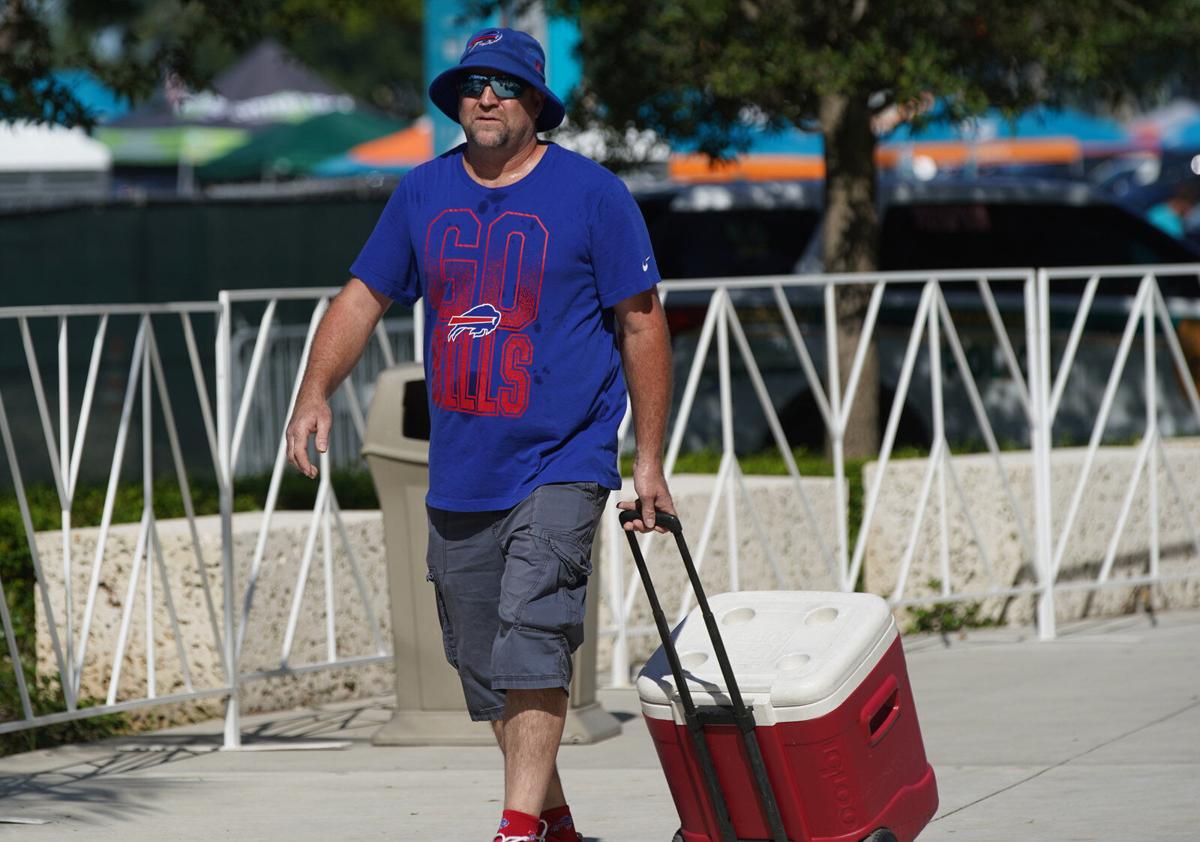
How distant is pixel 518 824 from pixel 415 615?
216cm

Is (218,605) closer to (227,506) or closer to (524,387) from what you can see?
(227,506)

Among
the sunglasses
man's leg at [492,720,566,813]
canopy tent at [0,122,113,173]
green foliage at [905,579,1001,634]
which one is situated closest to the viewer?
the sunglasses

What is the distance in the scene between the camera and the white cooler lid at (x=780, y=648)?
4113 millimetres

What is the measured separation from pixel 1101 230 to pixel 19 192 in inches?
685

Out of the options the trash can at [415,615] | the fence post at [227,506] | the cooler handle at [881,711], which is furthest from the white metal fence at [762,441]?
the cooler handle at [881,711]

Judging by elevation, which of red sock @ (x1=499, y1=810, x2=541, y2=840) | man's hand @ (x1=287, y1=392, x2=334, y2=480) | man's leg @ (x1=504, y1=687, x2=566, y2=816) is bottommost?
red sock @ (x1=499, y1=810, x2=541, y2=840)

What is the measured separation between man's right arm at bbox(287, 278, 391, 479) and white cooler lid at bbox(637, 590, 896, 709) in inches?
36.4

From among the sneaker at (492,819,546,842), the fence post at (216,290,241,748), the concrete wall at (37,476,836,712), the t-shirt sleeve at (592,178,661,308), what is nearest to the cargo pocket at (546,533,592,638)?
the sneaker at (492,819,546,842)

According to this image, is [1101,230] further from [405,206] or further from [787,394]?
[405,206]

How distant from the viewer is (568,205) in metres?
4.38

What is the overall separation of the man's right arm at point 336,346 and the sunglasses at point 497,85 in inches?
21.0

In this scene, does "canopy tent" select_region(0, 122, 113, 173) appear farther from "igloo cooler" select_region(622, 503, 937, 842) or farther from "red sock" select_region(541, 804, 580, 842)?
"igloo cooler" select_region(622, 503, 937, 842)

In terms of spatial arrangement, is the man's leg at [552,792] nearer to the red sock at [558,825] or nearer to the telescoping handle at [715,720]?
the red sock at [558,825]

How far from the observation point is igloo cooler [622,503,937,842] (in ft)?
13.5
